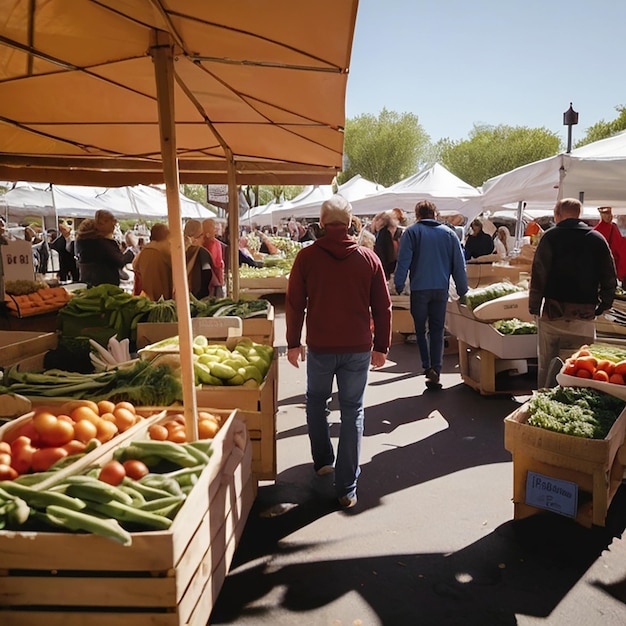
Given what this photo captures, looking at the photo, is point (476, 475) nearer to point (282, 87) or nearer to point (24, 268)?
point (282, 87)

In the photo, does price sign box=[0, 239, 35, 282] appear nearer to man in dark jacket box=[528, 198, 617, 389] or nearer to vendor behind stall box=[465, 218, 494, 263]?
man in dark jacket box=[528, 198, 617, 389]

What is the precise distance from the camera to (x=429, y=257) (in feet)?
22.1

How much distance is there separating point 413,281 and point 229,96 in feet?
10.8

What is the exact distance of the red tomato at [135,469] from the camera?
264 cm

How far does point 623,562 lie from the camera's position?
328 cm

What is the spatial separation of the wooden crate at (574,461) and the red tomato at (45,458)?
273 cm

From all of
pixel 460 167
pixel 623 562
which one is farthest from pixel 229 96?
pixel 460 167

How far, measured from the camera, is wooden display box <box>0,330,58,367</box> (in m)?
4.77

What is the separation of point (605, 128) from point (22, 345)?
5261 cm

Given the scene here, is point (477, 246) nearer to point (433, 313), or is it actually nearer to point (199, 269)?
point (433, 313)

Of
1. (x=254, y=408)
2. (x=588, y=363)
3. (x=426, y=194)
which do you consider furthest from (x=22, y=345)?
(x=426, y=194)

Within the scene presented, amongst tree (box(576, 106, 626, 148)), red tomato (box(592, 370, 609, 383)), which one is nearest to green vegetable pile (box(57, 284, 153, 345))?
red tomato (box(592, 370, 609, 383))

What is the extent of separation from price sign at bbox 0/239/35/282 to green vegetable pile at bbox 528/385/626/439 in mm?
6574

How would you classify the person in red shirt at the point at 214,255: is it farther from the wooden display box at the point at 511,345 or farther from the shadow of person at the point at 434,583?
the shadow of person at the point at 434,583
